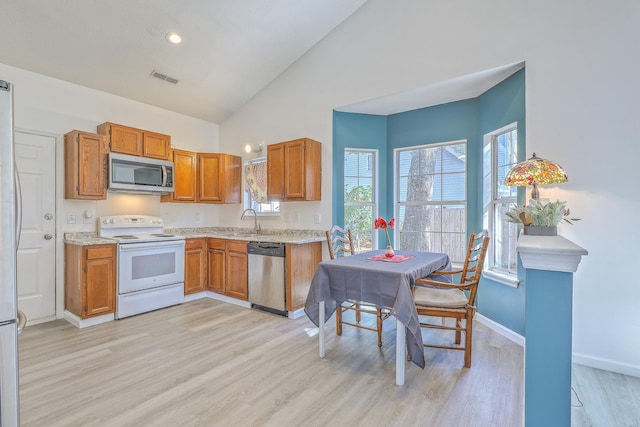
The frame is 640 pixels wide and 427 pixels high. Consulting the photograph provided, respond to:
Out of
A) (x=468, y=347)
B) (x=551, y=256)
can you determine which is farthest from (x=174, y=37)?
(x=468, y=347)

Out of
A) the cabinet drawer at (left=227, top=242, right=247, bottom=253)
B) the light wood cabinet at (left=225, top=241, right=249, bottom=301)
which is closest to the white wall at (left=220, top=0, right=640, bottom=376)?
the cabinet drawer at (left=227, top=242, right=247, bottom=253)

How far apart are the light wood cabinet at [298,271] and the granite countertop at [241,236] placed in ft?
0.38

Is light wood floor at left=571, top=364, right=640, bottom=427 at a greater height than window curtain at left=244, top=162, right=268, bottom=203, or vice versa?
window curtain at left=244, top=162, right=268, bottom=203

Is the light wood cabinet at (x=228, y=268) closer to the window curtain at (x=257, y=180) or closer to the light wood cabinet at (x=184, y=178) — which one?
the light wood cabinet at (x=184, y=178)

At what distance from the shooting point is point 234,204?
518cm

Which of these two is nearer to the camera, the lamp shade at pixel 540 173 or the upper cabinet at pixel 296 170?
the lamp shade at pixel 540 173

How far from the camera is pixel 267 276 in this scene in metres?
3.75

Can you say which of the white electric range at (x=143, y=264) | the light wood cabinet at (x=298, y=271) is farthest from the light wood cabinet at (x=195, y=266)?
the light wood cabinet at (x=298, y=271)

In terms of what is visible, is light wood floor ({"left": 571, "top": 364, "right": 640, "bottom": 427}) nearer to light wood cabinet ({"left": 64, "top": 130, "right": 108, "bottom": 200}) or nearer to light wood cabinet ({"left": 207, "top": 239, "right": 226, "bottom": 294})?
light wood cabinet ({"left": 207, "top": 239, "right": 226, "bottom": 294})

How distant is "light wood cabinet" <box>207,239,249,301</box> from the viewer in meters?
4.05

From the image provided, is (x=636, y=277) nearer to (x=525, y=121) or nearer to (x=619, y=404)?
(x=619, y=404)

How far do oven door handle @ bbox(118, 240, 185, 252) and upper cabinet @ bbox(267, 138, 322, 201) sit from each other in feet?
4.43

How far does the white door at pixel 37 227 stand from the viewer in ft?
11.1

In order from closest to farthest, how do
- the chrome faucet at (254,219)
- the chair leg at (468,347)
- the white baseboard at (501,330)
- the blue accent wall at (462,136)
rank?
the chair leg at (468,347)
the white baseboard at (501,330)
the blue accent wall at (462,136)
the chrome faucet at (254,219)
